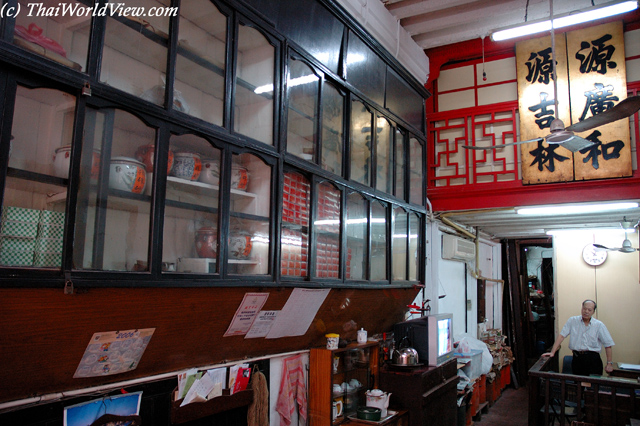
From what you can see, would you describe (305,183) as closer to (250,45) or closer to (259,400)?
(250,45)

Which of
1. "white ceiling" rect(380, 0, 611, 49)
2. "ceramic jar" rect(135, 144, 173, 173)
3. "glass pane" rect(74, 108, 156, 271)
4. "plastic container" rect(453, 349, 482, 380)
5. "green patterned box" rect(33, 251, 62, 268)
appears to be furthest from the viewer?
"plastic container" rect(453, 349, 482, 380)

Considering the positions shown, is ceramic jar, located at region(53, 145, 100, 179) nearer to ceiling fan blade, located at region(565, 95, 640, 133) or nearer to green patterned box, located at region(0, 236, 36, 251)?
green patterned box, located at region(0, 236, 36, 251)

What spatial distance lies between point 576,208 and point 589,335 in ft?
5.67

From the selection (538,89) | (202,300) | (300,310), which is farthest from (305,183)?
(538,89)

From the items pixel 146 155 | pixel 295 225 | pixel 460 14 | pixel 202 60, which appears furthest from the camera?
pixel 460 14

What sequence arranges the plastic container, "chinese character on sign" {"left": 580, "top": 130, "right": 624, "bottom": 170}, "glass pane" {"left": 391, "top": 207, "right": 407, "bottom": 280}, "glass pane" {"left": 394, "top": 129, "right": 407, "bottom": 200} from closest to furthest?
1. "glass pane" {"left": 391, "top": 207, "right": 407, "bottom": 280}
2. "glass pane" {"left": 394, "top": 129, "right": 407, "bottom": 200}
3. "chinese character on sign" {"left": 580, "top": 130, "right": 624, "bottom": 170}
4. the plastic container

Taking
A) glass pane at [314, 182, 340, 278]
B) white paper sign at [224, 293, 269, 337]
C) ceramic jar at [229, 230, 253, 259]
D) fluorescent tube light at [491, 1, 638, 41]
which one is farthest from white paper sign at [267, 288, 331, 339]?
fluorescent tube light at [491, 1, 638, 41]

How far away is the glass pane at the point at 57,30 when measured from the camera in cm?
189

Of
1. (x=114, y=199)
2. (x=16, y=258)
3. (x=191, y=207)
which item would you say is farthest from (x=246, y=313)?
(x=16, y=258)

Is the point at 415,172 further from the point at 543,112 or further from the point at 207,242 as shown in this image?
the point at 207,242

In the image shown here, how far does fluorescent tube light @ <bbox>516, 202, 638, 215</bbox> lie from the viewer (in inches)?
238

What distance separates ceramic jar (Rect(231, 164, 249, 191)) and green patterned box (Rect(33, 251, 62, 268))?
1.08m

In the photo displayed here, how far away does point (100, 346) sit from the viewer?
7.41 ft

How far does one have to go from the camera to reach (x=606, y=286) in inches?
338
